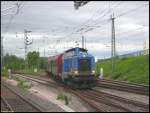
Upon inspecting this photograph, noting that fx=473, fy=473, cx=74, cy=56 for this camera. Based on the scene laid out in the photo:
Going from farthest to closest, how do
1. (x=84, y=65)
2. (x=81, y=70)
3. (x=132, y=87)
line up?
(x=132, y=87) → (x=84, y=65) → (x=81, y=70)

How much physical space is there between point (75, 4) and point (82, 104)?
498 inches

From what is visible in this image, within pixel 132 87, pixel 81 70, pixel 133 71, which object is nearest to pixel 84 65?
pixel 81 70

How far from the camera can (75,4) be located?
11578 millimetres

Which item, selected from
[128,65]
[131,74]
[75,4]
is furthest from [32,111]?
[128,65]

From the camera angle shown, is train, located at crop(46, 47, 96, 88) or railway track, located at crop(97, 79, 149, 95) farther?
train, located at crop(46, 47, 96, 88)

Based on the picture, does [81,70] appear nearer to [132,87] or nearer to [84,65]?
[84,65]

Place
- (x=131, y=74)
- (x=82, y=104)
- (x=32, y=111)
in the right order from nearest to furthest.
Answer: (x=32, y=111), (x=82, y=104), (x=131, y=74)

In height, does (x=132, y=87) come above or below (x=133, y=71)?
below

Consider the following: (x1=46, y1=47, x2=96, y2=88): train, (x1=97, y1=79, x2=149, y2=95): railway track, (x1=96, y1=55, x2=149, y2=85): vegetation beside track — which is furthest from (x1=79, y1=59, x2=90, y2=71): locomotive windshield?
(x1=96, y1=55, x2=149, y2=85): vegetation beside track

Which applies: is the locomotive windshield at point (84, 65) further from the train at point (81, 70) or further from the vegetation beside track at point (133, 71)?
the vegetation beside track at point (133, 71)

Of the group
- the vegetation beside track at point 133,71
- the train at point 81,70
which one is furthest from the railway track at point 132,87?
the vegetation beside track at point 133,71

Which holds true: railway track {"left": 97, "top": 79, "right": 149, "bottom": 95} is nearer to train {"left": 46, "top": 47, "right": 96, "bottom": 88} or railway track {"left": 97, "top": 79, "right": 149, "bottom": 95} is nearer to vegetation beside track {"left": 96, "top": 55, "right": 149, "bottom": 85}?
train {"left": 46, "top": 47, "right": 96, "bottom": 88}

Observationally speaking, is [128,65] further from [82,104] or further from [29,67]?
[29,67]

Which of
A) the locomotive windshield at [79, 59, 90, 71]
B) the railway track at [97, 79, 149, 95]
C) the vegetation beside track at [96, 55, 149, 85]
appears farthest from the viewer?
the vegetation beside track at [96, 55, 149, 85]
